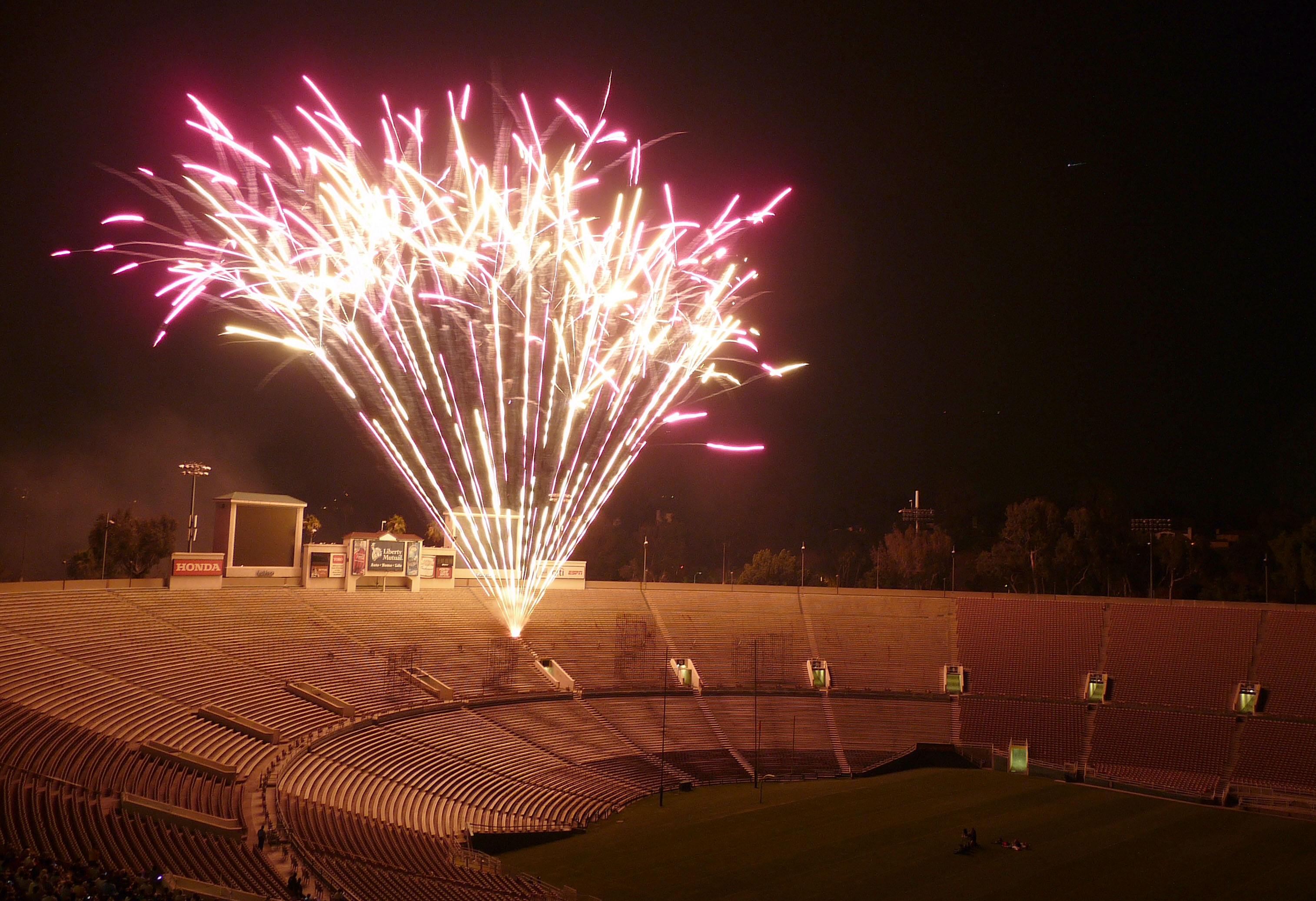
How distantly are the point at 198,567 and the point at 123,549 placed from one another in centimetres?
2110

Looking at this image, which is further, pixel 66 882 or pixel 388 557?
pixel 388 557

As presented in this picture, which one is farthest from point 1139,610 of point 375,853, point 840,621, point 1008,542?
point 375,853

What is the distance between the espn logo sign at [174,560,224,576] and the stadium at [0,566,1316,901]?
75 cm

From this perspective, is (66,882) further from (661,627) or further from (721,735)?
(661,627)

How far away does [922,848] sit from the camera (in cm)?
2269

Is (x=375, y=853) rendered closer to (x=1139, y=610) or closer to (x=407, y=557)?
(x=407, y=557)

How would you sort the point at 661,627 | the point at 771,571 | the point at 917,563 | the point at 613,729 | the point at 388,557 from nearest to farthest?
the point at 613,729 → the point at 388,557 → the point at 661,627 → the point at 917,563 → the point at 771,571

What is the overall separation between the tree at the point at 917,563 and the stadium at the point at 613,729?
24.5 m

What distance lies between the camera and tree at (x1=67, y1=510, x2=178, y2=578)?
48.6 metres

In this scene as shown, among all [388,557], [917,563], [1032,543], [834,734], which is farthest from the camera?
[917,563]

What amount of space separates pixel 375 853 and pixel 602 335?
14.2 meters

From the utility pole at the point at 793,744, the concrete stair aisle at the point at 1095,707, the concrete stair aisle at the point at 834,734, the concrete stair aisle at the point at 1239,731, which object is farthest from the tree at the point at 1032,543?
the utility pole at the point at 793,744

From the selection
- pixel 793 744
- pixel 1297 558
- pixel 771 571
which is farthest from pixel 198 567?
pixel 1297 558

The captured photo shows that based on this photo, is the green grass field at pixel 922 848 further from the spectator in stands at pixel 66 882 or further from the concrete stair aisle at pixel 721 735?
the spectator in stands at pixel 66 882
